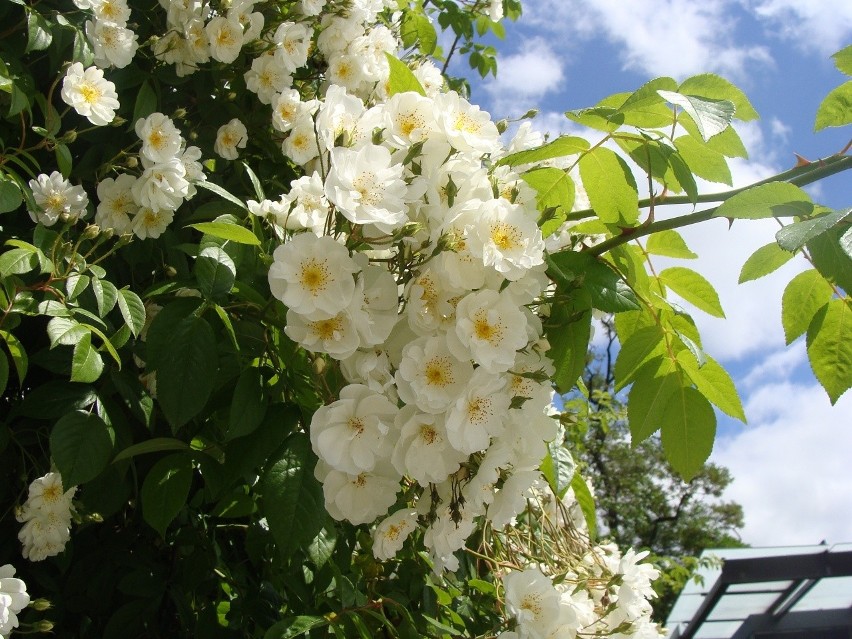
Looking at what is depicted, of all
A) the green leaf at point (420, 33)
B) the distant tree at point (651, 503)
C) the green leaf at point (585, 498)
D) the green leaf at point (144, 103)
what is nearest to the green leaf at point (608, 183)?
the green leaf at point (585, 498)

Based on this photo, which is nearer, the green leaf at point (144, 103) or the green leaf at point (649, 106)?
the green leaf at point (649, 106)

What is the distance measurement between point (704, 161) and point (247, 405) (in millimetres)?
760

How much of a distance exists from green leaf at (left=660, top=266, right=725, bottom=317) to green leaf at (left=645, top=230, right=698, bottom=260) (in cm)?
3

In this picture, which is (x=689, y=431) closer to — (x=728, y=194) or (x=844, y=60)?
(x=728, y=194)

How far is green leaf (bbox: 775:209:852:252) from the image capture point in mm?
896

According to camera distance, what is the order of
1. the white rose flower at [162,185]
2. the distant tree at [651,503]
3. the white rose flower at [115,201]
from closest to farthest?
the white rose flower at [162,185]
the white rose flower at [115,201]
the distant tree at [651,503]

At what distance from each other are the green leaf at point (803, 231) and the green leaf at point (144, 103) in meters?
1.35

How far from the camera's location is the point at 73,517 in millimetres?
1566

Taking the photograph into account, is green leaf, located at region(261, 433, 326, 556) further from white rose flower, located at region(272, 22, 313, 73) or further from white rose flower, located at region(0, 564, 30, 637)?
white rose flower, located at region(272, 22, 313, 73)

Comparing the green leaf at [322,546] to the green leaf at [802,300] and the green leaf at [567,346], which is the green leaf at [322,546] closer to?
the green leaf at [567,346]

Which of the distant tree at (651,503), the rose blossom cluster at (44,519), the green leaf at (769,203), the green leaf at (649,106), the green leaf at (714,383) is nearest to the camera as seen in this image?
the green leaf at (769,203)

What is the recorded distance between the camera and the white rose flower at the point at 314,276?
100 cm

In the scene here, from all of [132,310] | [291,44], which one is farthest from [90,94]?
[132,310]

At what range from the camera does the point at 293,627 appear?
1307mm
